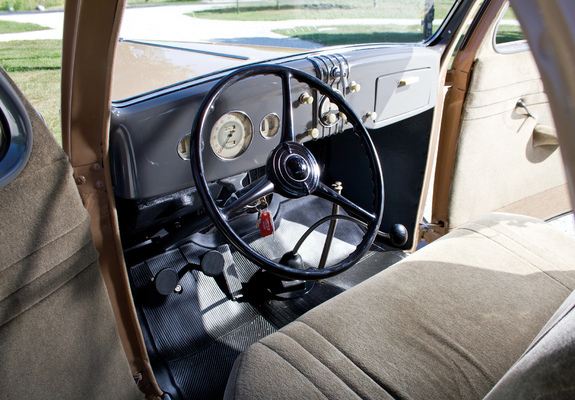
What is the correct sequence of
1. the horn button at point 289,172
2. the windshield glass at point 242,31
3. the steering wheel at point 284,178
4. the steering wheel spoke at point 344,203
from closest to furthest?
the steering wheel at point 284,178 < the horn button at point 289,172 < the steering wheel spoke at point 344,203 < the windshield glass at point 242,31

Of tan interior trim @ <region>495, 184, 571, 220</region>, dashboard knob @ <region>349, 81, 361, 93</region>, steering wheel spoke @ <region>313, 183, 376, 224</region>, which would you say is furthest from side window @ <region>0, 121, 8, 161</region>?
tan interior trim @ <region>495, 184, 571, 220</region>

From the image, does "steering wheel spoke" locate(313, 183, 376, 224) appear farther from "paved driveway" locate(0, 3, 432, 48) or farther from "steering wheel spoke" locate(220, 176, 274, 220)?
"paved driveway" locate(0, 3, 432, 48)

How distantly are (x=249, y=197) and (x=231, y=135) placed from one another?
10.3 inches

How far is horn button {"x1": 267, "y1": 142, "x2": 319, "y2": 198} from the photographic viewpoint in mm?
1251

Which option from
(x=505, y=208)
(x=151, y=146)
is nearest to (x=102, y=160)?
(x=151, y=146)

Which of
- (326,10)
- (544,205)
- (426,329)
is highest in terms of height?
(326,10)

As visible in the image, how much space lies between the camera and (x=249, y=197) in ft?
4.00

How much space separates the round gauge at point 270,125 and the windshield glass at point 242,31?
11.4 inches

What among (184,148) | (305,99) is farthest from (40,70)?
(305,99)

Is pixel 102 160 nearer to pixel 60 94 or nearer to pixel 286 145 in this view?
pixel 60 94

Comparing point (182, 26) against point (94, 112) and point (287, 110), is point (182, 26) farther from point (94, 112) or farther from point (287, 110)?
point (94, 112)

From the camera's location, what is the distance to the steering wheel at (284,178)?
1.14 metres

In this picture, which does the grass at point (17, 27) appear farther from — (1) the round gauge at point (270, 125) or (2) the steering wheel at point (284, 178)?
(1) the round gauge at point (270, 125)

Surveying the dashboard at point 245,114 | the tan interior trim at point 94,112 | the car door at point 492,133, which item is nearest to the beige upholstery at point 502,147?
the car door at point 492,133
